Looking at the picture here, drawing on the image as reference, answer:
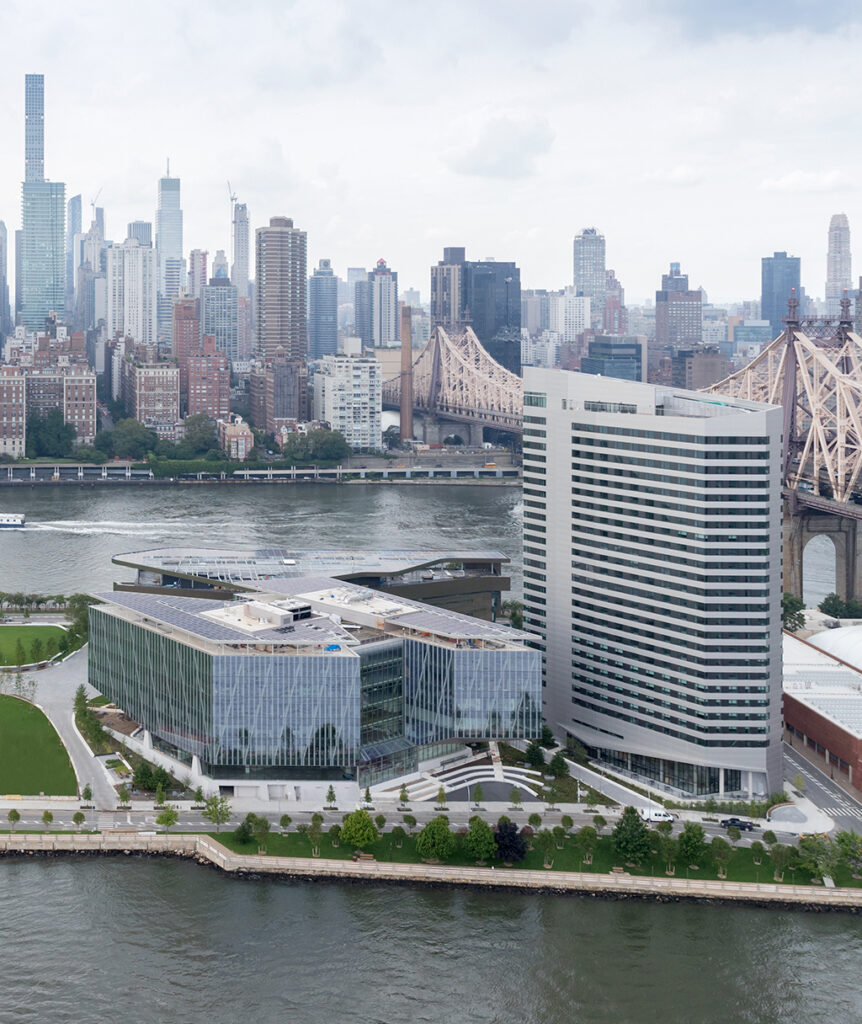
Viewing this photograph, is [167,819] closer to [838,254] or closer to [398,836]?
[398,836]

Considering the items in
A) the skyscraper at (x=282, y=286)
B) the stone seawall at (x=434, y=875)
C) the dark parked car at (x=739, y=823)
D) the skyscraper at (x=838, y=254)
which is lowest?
the stone seawall at (x=434, y=875)

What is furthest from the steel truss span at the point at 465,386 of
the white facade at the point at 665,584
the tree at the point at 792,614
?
the white facade at the point at 665,584

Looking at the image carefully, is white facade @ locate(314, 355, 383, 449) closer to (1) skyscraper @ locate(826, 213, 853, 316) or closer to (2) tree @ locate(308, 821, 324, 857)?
(2) tree @ locate(308, 821, 324, 857)

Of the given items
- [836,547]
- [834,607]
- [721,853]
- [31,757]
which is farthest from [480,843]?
[836,547]

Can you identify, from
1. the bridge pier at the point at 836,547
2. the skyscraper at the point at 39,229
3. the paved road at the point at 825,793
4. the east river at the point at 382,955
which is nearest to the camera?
the east river at the point at 382,955

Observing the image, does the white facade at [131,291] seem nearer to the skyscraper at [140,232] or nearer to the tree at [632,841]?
the skyscraper at [140,232]

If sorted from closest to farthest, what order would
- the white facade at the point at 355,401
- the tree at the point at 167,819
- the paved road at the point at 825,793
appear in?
the tree at the point at 167,819
the paved road at the point at 825,793
the white facade at the point at 355,401

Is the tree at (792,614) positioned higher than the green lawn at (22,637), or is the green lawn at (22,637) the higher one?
the tree at (792,614)
